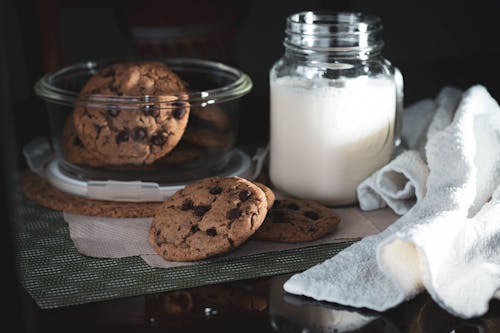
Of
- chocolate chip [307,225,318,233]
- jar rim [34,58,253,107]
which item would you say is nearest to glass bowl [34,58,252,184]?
jar rim [34,58,253,107]

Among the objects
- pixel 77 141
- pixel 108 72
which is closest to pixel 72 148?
pixel 77 141

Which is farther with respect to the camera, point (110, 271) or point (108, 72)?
point (108, 72)

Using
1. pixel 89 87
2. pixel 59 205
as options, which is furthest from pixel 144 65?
pixel 59 205

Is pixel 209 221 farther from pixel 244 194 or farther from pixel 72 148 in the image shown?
pixel 72 148

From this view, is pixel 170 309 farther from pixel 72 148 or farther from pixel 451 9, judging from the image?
pixel 451 9

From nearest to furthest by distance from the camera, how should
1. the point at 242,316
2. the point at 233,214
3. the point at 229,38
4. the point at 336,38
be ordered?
the point at 242,316, the point at 233,214, the point at 336,38, the point at 229,38

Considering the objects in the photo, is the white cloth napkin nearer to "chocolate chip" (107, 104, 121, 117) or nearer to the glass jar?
the glass jar
